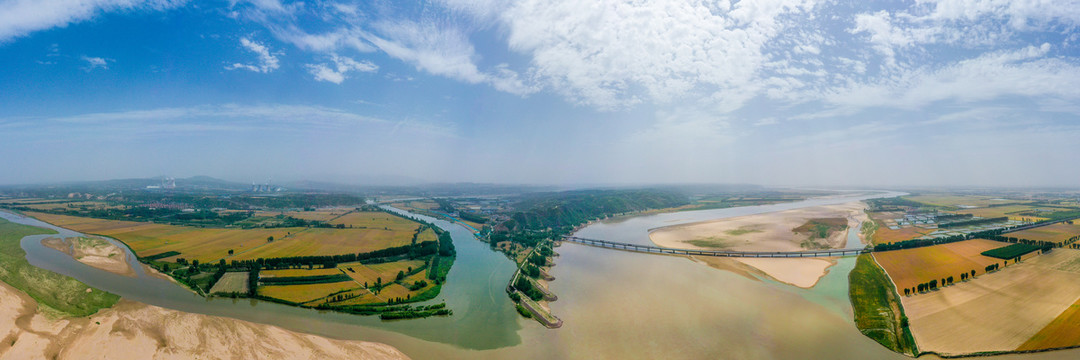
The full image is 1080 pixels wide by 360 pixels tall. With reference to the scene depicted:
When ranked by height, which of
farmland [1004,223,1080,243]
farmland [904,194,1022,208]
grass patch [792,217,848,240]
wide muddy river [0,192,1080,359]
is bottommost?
wide muddy river [0,192,1080,359]

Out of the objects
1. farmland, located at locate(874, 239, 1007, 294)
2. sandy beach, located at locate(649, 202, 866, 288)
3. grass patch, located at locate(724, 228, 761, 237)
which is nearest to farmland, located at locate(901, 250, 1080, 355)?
farmland, located at locate(874, 239, 1007, 294)

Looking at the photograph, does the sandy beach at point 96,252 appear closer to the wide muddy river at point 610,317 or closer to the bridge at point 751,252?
the wide muddy river at point 610,317

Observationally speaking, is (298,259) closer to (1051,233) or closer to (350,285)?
(350,285)

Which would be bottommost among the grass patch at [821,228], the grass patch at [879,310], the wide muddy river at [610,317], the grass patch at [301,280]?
the wide muddy river at [610,317]

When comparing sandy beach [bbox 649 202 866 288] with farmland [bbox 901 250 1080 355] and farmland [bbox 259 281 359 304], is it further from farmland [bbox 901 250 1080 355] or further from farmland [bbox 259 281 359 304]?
farmland [bbox 259 281 359 304]

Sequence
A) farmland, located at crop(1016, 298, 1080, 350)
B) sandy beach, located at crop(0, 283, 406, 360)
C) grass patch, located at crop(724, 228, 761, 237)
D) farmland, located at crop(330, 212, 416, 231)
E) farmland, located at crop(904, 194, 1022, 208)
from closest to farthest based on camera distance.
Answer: sandy beach, located at crop(0, 283, 406, 360) < farmland, located at crop(1016, 298, 1080, 350) < grass patch, located at crop(724, 228, 761, 237) < farmland, located at crop(330, 212, 416, 231) < farmland, located at crop(904, 194, 1022, 208)

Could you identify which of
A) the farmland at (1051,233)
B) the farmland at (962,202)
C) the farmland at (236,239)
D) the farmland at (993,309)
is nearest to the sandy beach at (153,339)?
the farmland at (236,239)

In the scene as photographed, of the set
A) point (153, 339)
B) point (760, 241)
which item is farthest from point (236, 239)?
point (760, 241)
